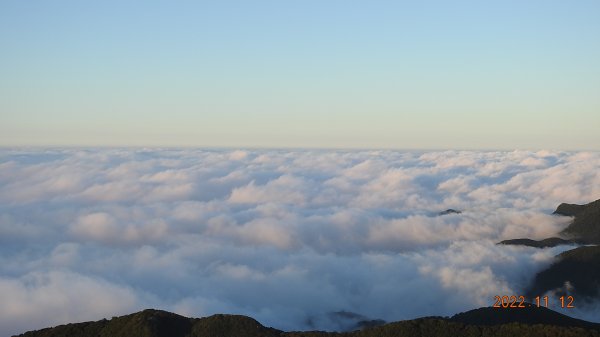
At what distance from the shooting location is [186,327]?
14712 cm

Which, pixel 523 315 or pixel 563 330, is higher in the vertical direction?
pixel 563 330

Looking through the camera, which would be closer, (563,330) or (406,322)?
(563,330)

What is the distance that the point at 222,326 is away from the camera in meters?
149

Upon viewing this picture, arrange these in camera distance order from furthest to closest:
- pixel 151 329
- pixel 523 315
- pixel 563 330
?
pixel 523 315 < pixel 151 329 < pixel 563 330

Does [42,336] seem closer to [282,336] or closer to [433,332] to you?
[282,336]

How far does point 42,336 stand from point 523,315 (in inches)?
5447

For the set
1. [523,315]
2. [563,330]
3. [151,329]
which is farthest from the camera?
[523,315]

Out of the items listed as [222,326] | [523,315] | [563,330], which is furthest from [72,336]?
[523,315]

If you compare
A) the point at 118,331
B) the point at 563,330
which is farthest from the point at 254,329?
the point at 563,330

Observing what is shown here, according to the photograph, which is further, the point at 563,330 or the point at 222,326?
the point at 222,326

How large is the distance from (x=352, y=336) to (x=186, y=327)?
42131mm

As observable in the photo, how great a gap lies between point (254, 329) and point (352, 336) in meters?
25.2

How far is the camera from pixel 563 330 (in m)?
130

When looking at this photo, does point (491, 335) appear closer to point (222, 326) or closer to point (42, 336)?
point (222, 326)
